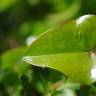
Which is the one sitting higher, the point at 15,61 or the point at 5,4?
the point at 5,4

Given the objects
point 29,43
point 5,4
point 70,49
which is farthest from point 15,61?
point 5,4

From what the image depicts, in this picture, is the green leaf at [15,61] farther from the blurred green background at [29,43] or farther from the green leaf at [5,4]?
the green leaf at [5,4]

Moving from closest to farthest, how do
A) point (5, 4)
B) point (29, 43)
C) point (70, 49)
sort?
point (70, 49) → point (29, 43) → point (5, 4)

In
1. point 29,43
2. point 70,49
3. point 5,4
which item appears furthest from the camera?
point 5,4

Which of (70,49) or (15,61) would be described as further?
(15,61)

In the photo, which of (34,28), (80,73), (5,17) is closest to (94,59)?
(80,73)

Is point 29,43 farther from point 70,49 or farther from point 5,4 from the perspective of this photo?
point 5,4

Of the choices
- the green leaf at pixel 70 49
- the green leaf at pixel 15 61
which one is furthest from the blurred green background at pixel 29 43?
the green leaf at pixel 70 49
